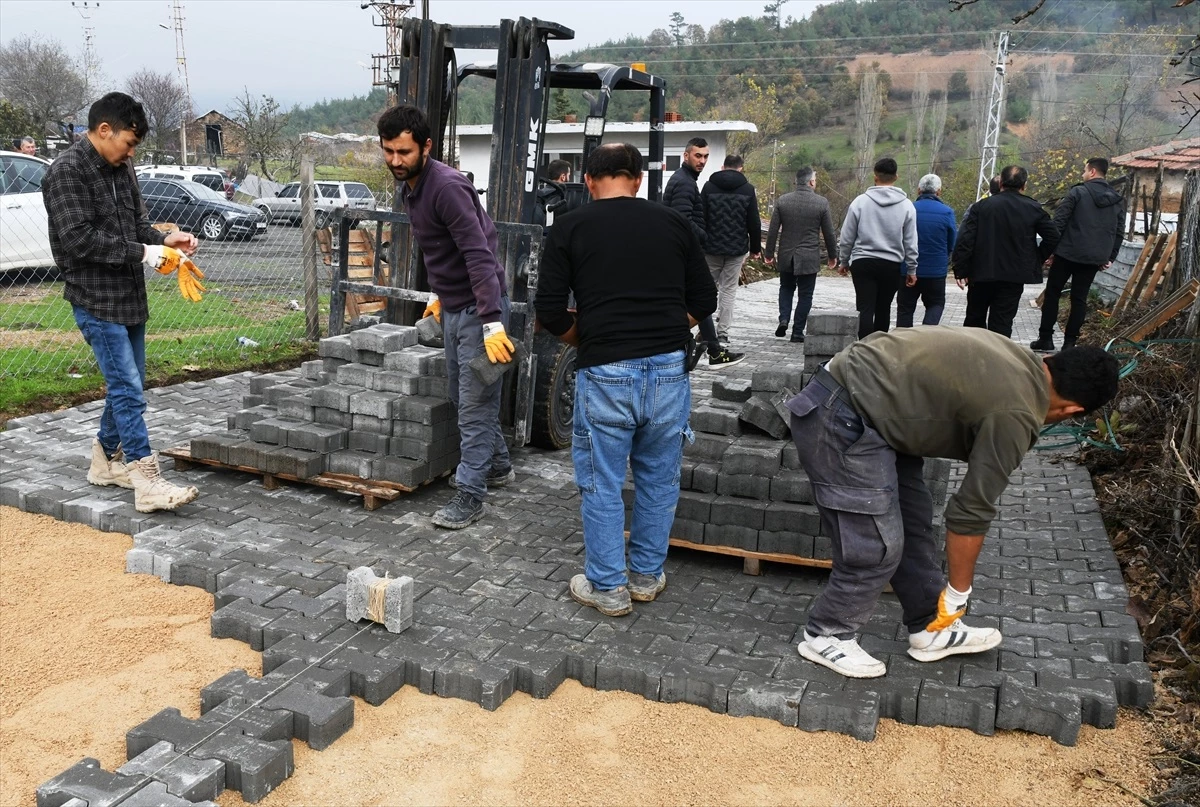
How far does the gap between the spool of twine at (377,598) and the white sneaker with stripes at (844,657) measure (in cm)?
183

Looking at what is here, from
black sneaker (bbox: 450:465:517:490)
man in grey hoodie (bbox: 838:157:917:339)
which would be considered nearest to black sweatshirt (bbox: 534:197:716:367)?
black sneaker (bbox: 450:465:517:490)

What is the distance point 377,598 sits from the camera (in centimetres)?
408

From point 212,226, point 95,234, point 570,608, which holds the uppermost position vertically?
point 95,234

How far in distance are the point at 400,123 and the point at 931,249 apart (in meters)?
5.90

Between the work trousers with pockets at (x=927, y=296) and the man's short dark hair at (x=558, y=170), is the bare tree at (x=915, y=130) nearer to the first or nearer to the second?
the work trousers with pockets at (x=927, y=296)

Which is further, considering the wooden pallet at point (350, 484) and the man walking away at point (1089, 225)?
the man walking away at point (1089, 225)

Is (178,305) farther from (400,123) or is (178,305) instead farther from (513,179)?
(400,123)

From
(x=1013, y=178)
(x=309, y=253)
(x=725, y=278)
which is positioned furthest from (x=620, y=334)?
(x=309, y=253)

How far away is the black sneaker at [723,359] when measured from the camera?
9.91 metres

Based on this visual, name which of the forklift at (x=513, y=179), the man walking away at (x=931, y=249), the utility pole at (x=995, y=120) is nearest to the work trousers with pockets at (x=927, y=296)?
the man walking away at (x=931, y=249)

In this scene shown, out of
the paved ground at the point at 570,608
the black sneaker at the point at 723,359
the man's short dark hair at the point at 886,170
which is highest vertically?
the man's short dark hair at the point at 886,170

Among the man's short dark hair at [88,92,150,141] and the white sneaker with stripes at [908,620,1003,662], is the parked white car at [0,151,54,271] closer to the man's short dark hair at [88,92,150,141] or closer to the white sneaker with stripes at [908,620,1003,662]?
the man's short dark hair at [88,92,150,141]

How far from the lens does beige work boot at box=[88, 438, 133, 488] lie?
5.80m

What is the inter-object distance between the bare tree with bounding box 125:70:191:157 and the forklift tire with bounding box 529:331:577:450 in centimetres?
3729
